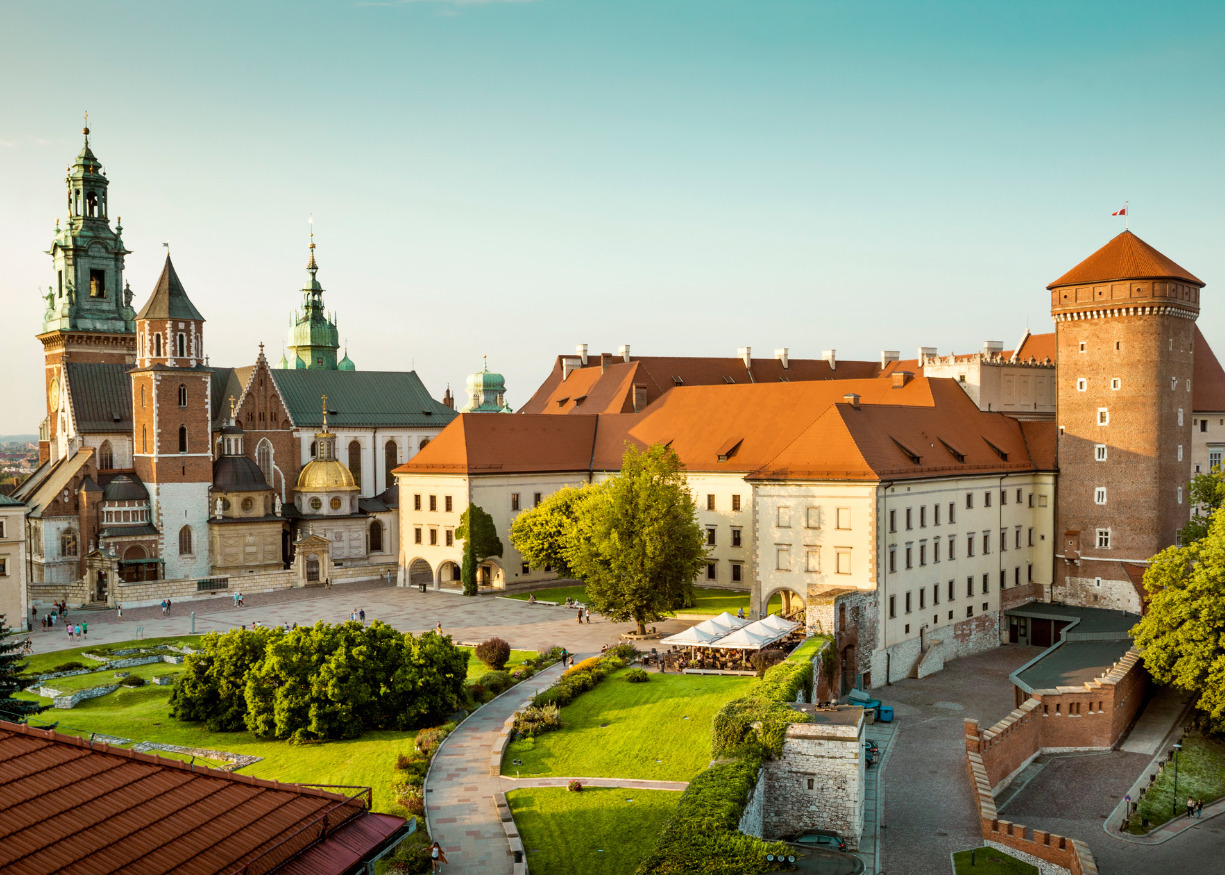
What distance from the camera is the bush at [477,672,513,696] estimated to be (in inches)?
1715

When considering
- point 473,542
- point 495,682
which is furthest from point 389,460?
point 495,682

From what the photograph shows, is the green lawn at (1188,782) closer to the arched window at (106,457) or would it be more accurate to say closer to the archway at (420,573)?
the archway at (420,573)

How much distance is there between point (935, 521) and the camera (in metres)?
54.8

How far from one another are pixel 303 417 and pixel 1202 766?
71.7m

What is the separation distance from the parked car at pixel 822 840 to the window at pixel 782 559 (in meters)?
22.1

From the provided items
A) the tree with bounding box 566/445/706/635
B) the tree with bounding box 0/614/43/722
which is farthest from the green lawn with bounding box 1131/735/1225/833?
the tree with bounding box 0/614/43/722

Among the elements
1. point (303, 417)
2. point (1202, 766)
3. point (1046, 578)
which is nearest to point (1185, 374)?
point (1046, 578)

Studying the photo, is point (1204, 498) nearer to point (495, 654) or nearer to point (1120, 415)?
point (1120, 415)

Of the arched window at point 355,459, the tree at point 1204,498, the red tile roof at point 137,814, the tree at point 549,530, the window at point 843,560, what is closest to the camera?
the red tile roof at point 137,814

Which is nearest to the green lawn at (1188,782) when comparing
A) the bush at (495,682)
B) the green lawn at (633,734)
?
the green lawn at (633,734)

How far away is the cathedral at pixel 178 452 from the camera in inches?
2921

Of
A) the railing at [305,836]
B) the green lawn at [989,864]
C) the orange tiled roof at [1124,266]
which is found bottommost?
the green lawn at [989,864]

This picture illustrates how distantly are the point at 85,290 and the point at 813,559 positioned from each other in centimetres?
7143

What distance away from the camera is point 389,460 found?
9712 cm
